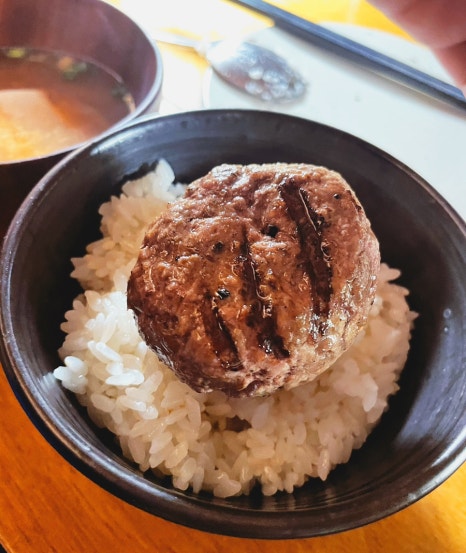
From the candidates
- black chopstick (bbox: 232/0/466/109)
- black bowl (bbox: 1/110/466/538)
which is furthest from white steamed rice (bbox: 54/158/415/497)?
black chopstick (bbox: 232/0/466/109)

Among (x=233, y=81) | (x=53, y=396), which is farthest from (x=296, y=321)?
(x=233, y=81)

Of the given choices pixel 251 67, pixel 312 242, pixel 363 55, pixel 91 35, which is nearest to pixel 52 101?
pixel 91 35

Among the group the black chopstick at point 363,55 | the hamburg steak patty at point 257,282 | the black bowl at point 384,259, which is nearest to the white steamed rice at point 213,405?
the black bowl at point 384,259

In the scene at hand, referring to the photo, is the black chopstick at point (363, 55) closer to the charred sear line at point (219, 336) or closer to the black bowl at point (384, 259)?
the black bowl at point (384, 259)

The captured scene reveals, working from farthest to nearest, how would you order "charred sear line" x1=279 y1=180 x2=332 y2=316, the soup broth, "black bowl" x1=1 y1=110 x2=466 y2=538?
the soup broth, "charred sear line" x1=279 y1=180 x2=332 y2=316, "black bowl" x1=1 y1=110 x2=466 y2=538

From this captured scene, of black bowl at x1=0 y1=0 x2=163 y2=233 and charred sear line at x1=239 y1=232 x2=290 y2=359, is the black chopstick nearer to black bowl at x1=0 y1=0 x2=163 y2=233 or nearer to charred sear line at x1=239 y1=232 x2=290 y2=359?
black bowl at x1=0 y1=0 x2=163 y2=233

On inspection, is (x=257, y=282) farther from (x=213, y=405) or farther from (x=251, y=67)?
(x=251, y=67)
